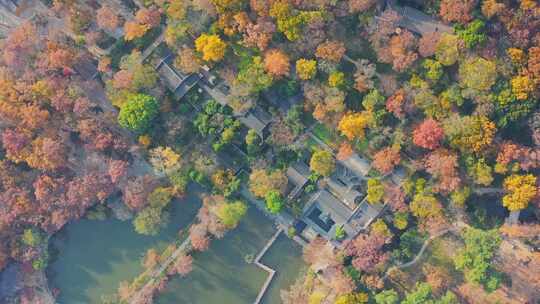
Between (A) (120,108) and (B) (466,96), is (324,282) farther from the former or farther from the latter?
(A) (120,108)

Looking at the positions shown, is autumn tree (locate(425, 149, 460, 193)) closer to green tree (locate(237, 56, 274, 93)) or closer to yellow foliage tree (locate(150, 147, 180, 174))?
green tree (locate(237, 56, 274, 93))

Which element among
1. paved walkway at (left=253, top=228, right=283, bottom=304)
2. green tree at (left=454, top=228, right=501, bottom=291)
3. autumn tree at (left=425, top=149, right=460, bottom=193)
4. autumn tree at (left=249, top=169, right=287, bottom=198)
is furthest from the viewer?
paved walkway at (left=253, top=228, right=283, bottom=304)

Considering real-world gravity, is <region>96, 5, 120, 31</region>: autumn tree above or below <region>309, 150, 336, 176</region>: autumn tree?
below

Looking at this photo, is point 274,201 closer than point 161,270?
Yes

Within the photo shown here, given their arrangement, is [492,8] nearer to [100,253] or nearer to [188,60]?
[188,60]

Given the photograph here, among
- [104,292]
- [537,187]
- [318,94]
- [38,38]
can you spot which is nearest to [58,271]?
[104,292]

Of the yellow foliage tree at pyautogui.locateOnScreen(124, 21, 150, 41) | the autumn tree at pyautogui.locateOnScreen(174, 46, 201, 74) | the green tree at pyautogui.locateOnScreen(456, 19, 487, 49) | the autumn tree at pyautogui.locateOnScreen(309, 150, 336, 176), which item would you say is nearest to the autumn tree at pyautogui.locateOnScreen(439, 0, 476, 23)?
the green tree at pyautogui.locateOnScreen(456, 19, 487, 49)

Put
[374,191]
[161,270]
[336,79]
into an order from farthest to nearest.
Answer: [161,270], [374,191], [336,79]

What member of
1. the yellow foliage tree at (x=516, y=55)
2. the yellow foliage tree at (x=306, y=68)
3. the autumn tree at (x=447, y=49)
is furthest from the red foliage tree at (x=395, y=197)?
the yellow foliage tree at (x=516, y=55)

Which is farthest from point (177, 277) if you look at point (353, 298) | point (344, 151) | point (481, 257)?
point (481, 257)
